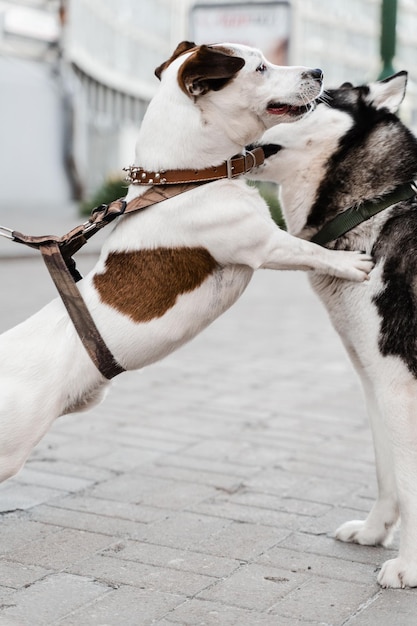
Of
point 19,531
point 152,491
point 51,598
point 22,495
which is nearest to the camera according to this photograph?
point 51,598

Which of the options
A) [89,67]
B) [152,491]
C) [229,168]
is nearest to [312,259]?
[229,168]

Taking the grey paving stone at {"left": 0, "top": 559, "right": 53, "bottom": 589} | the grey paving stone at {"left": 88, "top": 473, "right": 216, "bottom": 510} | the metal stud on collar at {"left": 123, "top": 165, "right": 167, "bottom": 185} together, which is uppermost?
the metal stud on collar at {"left": 123, "top": 165, "right": 167, "bottom": 185}

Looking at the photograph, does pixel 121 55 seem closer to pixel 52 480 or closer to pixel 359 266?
pixel 52 480

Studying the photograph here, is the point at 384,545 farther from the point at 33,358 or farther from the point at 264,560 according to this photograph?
the point at 33,358

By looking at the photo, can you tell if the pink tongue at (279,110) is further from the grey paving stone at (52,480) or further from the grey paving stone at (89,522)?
the grey paving stone at (52,480)

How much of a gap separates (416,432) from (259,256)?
0.82m

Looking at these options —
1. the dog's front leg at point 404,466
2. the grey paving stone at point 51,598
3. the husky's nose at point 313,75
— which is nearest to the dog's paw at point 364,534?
the dog's front leg at point 404,466

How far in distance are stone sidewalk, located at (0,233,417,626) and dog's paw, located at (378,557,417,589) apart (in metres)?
0.04

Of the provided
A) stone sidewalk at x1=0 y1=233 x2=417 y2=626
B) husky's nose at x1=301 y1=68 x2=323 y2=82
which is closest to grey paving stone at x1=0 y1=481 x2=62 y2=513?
stone sidewalk at x1=0 y1=233 x2=417 y2=626

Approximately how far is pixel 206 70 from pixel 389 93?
838 millimetres

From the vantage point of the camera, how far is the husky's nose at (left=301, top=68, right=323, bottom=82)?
3.33m

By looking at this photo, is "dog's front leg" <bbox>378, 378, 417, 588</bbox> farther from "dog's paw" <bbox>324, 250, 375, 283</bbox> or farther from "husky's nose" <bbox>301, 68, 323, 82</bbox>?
"husky's nose" <bbox>301, 68, 323, 82</bbox>

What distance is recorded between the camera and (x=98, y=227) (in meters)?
3.51

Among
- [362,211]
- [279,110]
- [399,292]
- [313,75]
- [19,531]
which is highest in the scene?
[313,75]
